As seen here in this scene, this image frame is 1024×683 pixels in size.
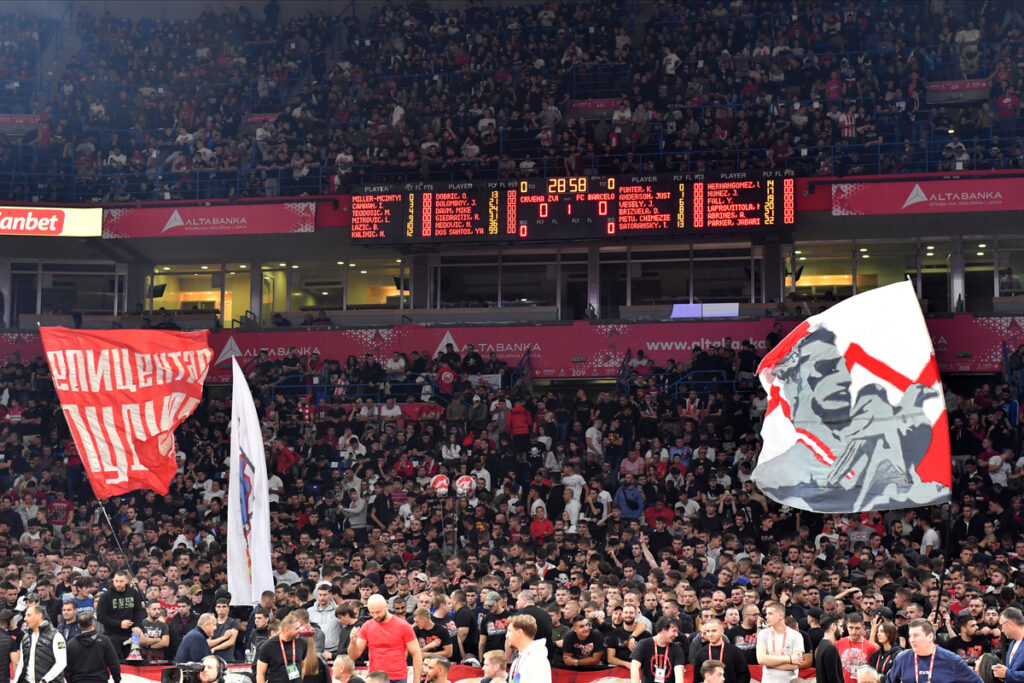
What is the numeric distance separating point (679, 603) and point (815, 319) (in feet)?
12.1

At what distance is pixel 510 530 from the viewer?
23047 millimetres

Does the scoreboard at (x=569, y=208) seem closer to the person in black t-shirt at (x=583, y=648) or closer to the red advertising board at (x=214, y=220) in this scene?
the red advertising board at (x=214, y=220)

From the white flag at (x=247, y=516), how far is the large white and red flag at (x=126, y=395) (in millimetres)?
2064

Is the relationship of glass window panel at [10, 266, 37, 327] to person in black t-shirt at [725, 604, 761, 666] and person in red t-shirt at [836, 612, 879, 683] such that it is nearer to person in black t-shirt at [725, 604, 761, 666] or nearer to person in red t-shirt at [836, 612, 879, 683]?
person in black t-shirt at [725, 604, 761, 666]

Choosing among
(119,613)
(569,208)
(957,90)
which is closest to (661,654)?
(119,613)

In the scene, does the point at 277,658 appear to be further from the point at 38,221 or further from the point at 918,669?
the point at 38,221

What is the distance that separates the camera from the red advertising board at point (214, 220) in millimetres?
33031

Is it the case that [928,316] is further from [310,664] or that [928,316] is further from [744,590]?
[310,664]

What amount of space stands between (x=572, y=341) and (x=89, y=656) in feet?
62.9

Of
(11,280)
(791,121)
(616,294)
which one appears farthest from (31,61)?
(791,121)

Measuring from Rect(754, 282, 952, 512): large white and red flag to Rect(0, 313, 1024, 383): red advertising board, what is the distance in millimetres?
14871

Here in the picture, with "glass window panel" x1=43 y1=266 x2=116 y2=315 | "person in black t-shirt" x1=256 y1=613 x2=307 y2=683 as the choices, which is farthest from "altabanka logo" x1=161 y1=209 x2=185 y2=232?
"person in black t-shirt" x1=256 y1=613 x2=307 y2=683

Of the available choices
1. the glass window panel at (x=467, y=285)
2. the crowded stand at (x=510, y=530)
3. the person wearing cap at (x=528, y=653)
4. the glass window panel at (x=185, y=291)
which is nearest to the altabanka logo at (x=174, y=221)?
the glass window panel at (x=185, y=291)

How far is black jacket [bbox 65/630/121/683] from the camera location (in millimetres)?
13977
